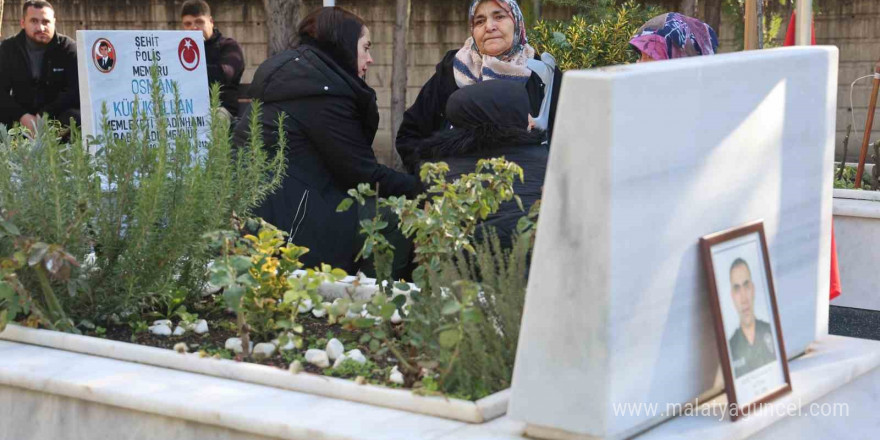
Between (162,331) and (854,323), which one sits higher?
(162,331)

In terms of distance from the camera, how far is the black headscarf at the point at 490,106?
4.66 metres

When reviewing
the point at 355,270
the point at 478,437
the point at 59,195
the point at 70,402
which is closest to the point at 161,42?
the point at 355,270

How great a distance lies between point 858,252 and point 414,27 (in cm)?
1217

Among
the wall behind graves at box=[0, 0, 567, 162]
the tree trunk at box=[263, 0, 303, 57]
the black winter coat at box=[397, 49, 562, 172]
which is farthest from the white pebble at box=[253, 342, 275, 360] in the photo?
the wall behind graves at box=[0, 0, 567, 162]

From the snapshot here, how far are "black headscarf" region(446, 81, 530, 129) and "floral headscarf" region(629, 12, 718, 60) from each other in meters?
0.69

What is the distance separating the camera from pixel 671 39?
505 cm

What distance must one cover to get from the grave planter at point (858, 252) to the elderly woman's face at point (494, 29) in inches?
88.8

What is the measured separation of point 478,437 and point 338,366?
2.27ft

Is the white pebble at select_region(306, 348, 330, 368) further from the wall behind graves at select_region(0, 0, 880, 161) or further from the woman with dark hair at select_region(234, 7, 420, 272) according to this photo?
the wall behind graves at select_region(0, 0, 880, 161)

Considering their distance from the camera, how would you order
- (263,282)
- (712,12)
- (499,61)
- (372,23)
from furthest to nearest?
(372,23) → (712,12) → (499,61) → (263,282)

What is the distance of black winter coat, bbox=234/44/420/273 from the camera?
17.3 ft

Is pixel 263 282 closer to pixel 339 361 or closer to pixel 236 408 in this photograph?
pixel 339 361

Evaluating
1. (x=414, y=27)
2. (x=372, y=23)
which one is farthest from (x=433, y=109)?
(x=372, y=23)

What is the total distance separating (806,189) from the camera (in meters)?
3.50
